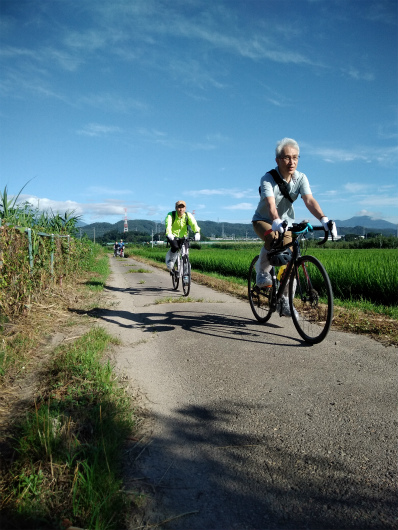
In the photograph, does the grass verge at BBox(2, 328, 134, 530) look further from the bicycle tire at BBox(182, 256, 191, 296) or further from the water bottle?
the bicycle tire at BBox(182, 256, 191, 296)

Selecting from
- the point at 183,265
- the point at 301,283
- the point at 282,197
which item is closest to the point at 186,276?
the point at 183,265

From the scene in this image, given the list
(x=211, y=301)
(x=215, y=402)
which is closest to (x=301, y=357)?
(x=215, y=402)

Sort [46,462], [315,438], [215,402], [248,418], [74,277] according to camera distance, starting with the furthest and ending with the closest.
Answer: [74,277], [215,402], [248,418], [315,438], [46,462]

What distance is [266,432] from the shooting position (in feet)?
7.22

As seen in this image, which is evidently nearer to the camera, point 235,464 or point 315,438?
point 235,464

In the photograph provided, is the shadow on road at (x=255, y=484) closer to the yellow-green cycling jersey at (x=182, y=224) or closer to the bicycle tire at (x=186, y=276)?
the bicycle tire at (x=186, y=276)

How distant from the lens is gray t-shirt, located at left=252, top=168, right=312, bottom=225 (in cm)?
428

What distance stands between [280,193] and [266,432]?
300 centimetres

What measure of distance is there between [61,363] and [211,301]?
4.22m

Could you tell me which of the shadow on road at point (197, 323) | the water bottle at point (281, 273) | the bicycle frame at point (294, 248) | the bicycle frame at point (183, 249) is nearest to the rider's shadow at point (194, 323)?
the shadow on road at point (197, 323)

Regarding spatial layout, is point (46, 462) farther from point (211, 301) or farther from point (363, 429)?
point (211, 301)

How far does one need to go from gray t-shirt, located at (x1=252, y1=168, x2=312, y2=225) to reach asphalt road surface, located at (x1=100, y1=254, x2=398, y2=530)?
151 centimetres

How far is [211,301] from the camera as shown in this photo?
7.10 m

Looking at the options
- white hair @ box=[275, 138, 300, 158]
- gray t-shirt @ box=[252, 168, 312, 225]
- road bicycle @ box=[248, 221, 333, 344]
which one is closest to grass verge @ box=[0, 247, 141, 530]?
road bicycle @ box=[248, 221, 333, 344]
